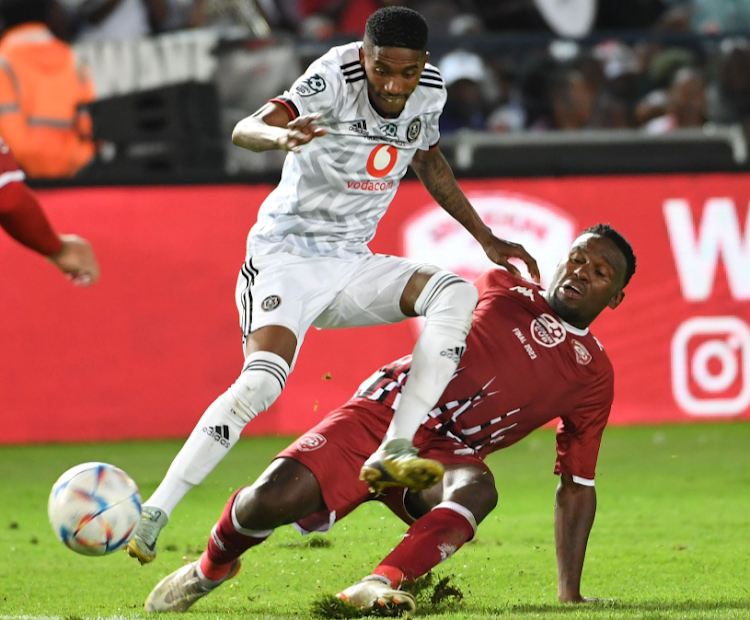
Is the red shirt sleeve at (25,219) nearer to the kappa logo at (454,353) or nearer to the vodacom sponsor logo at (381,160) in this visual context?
the kappa logo at (454,353)

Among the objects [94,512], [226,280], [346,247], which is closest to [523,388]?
[346,247]

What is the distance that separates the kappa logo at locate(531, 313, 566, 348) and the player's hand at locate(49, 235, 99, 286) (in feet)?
6.34

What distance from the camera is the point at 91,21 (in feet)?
39.6

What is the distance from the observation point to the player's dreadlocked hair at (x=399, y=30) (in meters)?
4.70

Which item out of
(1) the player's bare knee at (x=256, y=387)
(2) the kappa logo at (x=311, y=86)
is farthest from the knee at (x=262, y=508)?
(2) the kappa logo at (x=311, y=86)

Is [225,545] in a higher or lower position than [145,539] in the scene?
lower

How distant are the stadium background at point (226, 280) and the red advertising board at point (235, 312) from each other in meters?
0.01

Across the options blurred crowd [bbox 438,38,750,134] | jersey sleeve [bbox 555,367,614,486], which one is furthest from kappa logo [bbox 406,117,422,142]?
blurred crowd [bbox 438,38,750,134]

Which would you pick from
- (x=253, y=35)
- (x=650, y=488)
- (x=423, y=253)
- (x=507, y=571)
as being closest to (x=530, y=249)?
(x=423, y=253)

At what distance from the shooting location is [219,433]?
15.2 feet

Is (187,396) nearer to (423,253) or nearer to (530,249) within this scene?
(423,253)

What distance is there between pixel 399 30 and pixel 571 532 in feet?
6.78

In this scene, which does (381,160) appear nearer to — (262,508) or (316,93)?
(316,93)

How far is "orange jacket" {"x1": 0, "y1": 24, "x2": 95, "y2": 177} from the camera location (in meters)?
10.5
